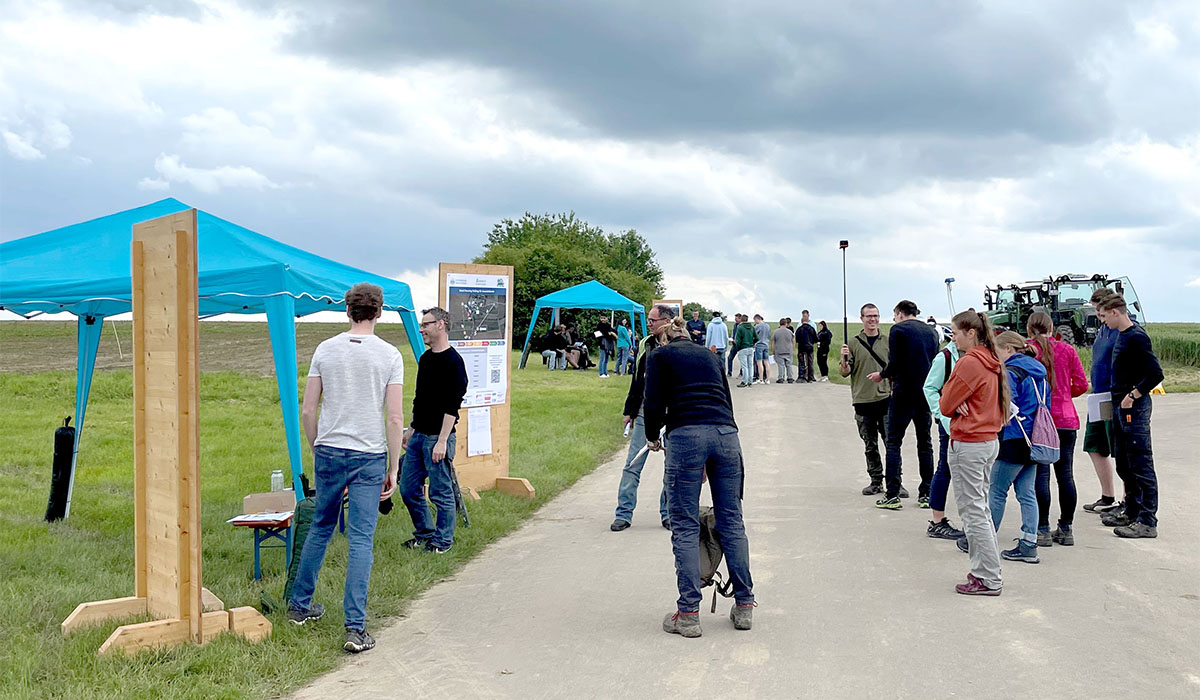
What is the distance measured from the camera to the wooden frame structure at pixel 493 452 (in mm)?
9367

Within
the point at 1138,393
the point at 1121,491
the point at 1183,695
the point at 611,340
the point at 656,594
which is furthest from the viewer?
the point at 611,340

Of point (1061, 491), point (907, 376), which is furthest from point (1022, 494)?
point (907, 376)

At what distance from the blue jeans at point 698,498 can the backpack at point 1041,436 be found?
8.27 feet

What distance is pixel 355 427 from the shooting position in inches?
200

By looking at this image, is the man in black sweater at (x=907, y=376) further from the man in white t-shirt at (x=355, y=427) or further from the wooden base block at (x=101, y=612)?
the wooden base block at (x=101, y=612)

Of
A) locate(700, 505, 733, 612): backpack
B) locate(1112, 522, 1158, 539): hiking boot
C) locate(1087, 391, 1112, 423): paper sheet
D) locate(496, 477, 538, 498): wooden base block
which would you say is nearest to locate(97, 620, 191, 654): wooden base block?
locate(700, 505, 733, 612): backpack

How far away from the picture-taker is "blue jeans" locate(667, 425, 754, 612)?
17.1 feet

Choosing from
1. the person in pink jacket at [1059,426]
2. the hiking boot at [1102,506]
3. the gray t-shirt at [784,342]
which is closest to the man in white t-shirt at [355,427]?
the person in pink jacket at [1059,426]

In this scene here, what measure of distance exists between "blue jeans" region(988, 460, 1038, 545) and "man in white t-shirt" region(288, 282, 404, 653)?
Answer: 4.27m

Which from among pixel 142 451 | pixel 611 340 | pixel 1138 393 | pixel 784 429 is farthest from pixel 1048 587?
pixel 611 340

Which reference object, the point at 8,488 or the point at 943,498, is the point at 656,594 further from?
the point at 8,488

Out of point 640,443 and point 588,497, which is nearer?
point 640,443

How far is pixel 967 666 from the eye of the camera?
4.62 metres

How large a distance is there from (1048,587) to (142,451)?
5.75 m
